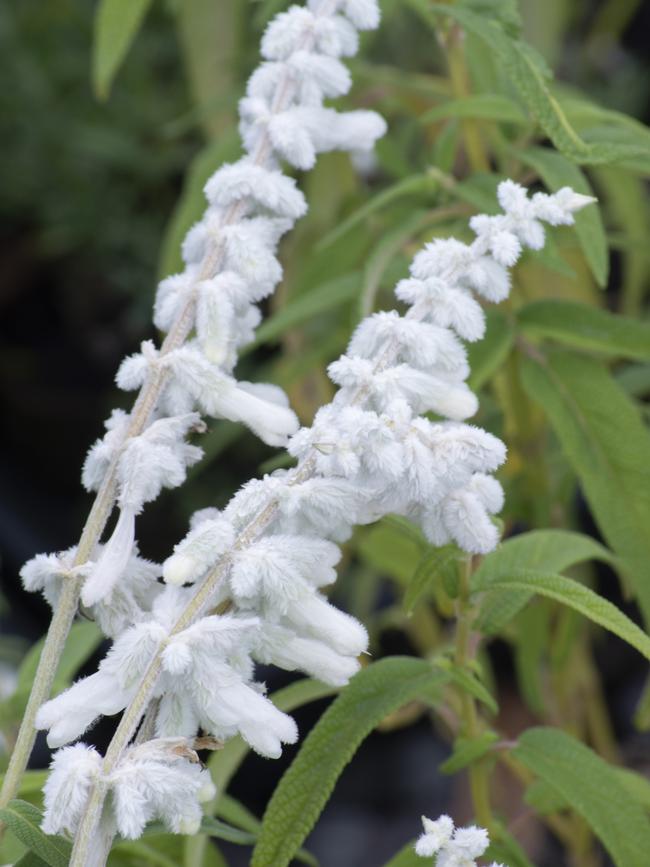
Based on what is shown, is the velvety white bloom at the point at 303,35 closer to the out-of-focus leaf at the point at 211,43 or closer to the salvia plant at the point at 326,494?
the salvia plant at the point at 326,494

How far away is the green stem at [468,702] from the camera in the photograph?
0.41 m

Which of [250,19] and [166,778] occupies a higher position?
[250,19]

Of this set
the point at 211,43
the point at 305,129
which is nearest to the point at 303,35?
the point at 305,129

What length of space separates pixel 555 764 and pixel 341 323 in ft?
1.22

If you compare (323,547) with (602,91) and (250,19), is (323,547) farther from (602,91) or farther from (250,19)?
(602,91)

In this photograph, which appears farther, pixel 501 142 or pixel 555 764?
pixel 501 142

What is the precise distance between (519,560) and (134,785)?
206 millimetres

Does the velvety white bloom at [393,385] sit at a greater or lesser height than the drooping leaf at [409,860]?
greater

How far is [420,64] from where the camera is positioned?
1.52 m

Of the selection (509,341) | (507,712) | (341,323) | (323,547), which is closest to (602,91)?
(507,712)

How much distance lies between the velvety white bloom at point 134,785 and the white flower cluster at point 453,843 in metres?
0.07

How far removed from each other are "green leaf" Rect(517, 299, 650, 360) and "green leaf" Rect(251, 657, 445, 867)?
19 centimetres

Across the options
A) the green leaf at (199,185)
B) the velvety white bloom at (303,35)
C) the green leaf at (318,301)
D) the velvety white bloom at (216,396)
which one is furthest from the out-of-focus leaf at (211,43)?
the velvety white bloom at (216,396)

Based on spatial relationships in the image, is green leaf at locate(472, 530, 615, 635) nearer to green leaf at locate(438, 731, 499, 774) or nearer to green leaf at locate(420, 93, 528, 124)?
green leaf at locate(438, 731, 499, 774)
